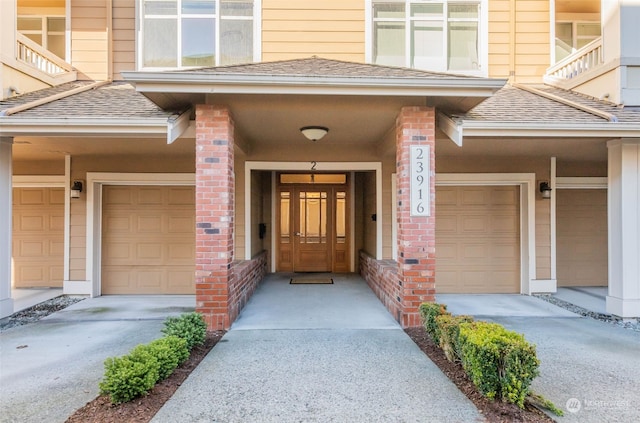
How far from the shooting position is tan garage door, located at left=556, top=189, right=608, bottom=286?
289 inches

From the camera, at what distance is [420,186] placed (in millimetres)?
4547

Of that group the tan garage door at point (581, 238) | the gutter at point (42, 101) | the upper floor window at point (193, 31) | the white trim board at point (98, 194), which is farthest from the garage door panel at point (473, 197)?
the gutter at point (42, 101)

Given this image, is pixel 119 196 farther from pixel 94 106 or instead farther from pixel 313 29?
pixel 313 29

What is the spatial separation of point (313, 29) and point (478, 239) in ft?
16.7

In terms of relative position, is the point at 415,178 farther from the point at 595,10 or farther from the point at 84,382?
the point at 595,10

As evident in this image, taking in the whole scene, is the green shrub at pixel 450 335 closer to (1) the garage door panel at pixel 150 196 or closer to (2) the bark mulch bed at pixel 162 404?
(2) the bark mulch bed at pixel 162 404

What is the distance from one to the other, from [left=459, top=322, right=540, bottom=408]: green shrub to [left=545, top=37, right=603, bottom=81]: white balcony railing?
5605 millimetres

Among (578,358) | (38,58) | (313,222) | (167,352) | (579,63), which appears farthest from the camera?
→ (313,222)

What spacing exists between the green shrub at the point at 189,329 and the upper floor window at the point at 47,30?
21.8ft

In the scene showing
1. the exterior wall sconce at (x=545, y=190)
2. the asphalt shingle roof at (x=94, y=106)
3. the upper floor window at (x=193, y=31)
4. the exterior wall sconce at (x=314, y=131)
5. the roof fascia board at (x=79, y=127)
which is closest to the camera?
the roof fascia board at (x=79, y=127)

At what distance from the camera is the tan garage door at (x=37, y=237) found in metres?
7.11

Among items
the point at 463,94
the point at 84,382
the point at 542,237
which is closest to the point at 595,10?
the point at 542,237

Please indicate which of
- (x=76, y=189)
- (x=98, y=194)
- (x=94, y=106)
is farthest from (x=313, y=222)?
(x=94, y=106)

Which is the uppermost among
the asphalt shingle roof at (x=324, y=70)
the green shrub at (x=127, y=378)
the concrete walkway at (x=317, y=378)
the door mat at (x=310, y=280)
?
the asphalt shingle roof at (x=324, y=70)
